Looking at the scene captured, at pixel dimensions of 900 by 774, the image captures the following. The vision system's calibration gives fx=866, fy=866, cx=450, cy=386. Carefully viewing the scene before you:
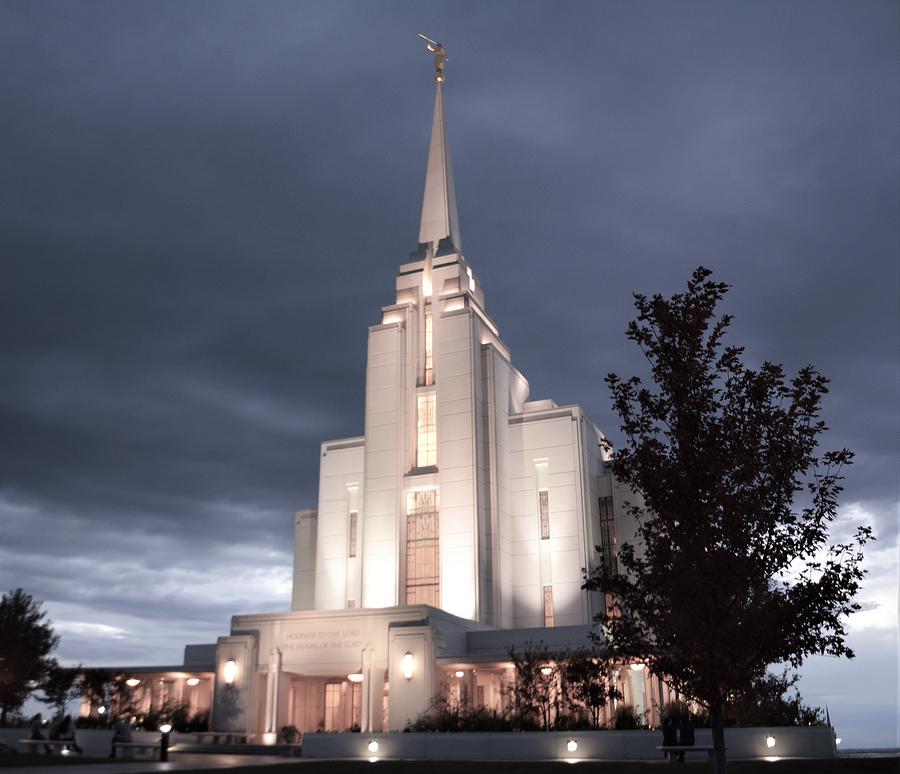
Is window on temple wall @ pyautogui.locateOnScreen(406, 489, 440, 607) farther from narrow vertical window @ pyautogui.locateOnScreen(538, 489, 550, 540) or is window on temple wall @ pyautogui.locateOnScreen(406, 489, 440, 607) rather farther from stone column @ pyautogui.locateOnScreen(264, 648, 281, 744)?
stone column @ pyautogui.locateOnScreen(264, 648, 281, 744)

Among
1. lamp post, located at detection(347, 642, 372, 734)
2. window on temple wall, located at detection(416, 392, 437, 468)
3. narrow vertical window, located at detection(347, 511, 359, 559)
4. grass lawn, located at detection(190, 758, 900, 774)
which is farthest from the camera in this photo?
narrow vertical window, located at detection(347, 511, 359, 559)

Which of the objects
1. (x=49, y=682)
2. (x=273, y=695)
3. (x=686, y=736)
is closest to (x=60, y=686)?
(x=49, y=682)

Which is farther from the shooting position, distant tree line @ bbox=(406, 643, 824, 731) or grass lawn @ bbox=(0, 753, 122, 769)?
distant tree line @ bbox=(406, 643, 824, 731)

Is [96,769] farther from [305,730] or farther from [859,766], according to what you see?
[305,730]

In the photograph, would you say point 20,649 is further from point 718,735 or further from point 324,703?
point 718,735

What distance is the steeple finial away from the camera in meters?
55.0

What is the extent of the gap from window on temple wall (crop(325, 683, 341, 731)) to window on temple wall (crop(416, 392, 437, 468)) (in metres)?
13.1

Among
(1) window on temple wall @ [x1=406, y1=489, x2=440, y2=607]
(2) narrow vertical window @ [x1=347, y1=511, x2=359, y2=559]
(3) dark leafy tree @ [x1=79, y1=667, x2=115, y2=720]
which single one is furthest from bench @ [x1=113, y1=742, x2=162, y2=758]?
(2) narrow vertical window @ [x1=347, y1=511, x2=359, y2=559]

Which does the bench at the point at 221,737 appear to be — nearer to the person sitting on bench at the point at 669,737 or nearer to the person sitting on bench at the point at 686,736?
the person sitting on bench at the point at 669,737

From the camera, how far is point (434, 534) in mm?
46406

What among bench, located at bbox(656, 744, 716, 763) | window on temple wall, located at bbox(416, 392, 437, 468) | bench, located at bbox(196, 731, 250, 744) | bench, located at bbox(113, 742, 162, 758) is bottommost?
bench, located at bbox(196, 731, 250, 744)

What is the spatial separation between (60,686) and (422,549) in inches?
718

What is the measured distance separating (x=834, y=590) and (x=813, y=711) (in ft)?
58.9

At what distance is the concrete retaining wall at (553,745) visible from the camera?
79.2ft
